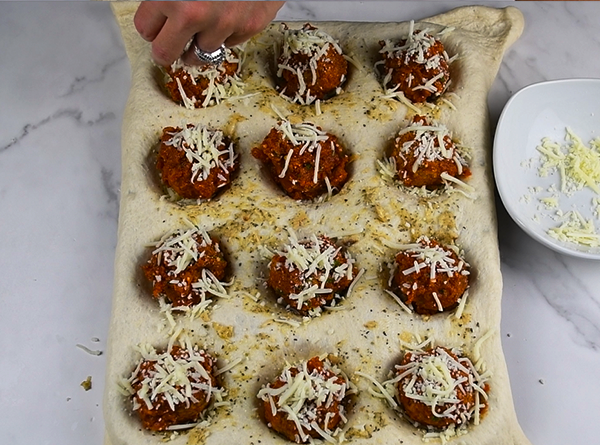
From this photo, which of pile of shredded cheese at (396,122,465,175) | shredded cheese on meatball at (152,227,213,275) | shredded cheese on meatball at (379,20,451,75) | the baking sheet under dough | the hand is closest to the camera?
the hand

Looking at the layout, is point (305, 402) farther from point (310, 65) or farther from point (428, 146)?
point (310, 65)

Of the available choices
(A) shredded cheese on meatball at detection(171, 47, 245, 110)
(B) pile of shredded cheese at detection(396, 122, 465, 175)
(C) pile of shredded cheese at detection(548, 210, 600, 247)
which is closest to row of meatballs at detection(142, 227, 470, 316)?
(B) pile of shredded cheese at detection(396, 122, 465, 175)

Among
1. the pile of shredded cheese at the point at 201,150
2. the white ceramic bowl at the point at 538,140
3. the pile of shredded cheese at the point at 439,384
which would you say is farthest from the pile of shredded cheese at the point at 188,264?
the white ceramic bowl at the point at 538,140

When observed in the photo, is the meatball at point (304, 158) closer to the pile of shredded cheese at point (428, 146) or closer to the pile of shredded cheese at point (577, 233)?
the pile of shredded cheese at point (428, 146)

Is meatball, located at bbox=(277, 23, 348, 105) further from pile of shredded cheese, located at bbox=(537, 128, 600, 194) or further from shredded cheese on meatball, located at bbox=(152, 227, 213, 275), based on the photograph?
pile of shredded cheese, located at bbox=(537, 128, 600, 194)

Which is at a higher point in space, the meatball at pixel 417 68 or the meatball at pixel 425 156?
the meatball at pixel 417 68

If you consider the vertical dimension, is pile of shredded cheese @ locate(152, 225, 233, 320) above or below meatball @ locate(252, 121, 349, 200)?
below

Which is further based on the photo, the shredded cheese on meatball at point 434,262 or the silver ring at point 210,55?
the silver ring at point 210,55
